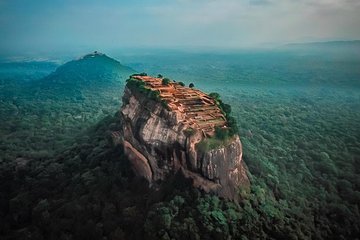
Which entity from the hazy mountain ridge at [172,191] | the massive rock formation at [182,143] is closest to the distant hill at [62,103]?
the hazy mountain ridge at [172,191]

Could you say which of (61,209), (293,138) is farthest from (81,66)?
(61,209)

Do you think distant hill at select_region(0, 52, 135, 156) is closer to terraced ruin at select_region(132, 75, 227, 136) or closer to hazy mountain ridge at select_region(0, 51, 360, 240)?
hazy mountain ridge at select_region(0, 51, 360, 240)

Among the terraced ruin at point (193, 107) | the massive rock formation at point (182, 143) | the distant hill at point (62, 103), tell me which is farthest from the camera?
the distant hill at point (62, 103)

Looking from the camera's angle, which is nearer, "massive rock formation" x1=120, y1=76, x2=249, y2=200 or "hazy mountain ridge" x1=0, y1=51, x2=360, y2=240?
"hazy mountain ridge" x1=0, y1=51, x2=360, y2=240

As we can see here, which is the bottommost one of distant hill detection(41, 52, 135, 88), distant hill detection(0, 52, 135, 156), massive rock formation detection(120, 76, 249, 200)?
distant hill detection(0, 52, 135, 156)

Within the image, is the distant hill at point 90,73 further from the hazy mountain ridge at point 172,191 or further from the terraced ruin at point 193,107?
the terraced ruin at point 193,107

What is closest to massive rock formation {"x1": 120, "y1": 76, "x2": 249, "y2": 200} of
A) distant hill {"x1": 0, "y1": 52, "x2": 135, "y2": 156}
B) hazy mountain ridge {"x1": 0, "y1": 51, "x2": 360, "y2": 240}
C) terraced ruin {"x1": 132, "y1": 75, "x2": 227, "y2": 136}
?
terraced ruin {"x1": 132, "y1": 75, "x2": 227, "y2": 136}

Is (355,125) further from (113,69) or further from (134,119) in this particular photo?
(113,69)

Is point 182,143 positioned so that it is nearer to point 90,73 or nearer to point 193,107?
point 193,107
